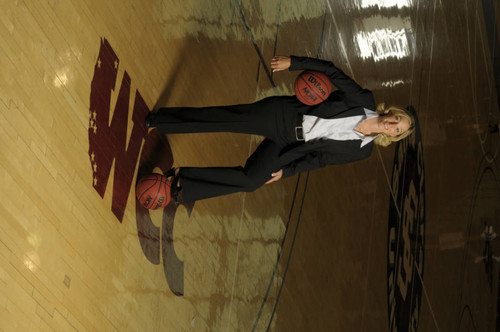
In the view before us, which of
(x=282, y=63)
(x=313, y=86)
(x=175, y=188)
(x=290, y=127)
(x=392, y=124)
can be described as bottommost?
(x=392, y=124)

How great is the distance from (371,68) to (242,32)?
132 inches

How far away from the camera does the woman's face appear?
455cm

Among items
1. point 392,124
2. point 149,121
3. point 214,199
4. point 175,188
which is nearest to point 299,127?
point 392,124

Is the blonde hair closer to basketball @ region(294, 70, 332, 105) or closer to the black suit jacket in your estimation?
the black suit jacket

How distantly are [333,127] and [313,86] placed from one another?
333 millimetres

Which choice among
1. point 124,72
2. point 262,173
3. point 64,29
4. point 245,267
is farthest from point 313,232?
point 64,29

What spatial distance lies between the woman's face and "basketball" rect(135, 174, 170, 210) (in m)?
1.57

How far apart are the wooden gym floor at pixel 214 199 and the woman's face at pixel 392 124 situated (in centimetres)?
171

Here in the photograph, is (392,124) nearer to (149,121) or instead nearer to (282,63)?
(282,63)

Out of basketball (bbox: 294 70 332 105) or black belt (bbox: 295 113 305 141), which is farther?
black belt (bbox: 295 113 305 141)

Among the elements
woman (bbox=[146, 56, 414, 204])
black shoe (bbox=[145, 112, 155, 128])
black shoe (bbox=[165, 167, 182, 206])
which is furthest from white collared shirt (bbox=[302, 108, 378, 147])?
black shoe (bbox=[145, 112, 155, 128])

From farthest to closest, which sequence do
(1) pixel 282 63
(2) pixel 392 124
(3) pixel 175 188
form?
1. (3) pixel 175 188
2. (2) pixel 392 124
3. (1) pixel 282 63

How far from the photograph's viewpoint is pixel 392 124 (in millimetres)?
4570

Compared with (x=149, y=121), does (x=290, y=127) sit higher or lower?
lower
